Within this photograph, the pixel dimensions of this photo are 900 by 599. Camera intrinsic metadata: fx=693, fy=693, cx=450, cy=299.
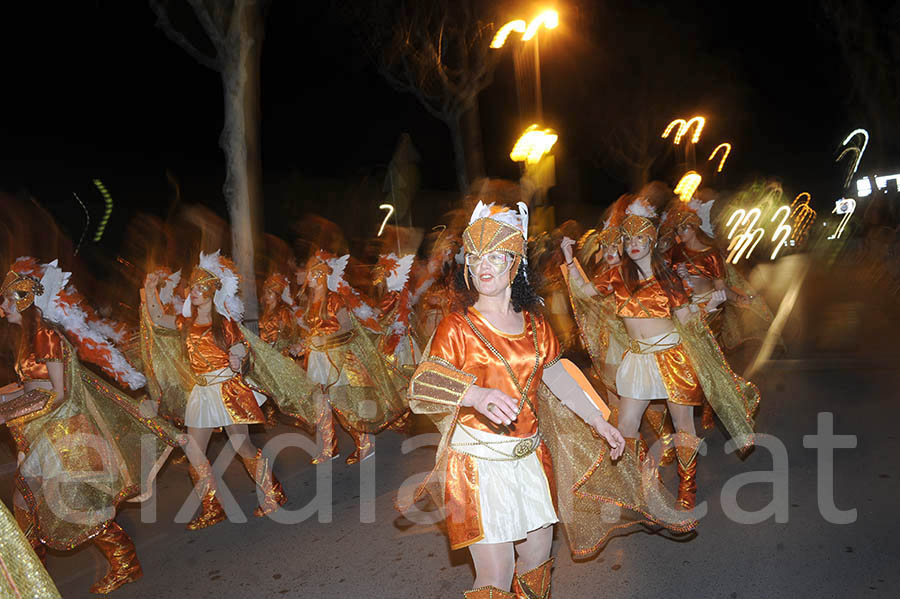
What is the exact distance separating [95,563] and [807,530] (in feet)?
15.7

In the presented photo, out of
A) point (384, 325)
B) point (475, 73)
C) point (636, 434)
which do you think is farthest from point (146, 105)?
point (636, 434)

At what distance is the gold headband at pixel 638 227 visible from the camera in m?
4.98

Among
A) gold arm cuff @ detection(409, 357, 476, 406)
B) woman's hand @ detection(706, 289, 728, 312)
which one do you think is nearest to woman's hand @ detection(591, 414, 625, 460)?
gold arm cuff @ detection(409, 357, 476, 406)

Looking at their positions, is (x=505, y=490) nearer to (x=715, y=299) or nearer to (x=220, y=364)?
(x=715, y=299)

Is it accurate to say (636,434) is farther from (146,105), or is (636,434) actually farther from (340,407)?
(146,105)

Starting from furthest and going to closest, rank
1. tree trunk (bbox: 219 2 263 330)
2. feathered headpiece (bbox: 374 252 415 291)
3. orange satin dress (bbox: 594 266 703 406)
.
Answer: tree trunk (bbox: 219 2 263 330) → feathered headpiece (bbox: 374 252 415 291) → orange satin dress (bbox: 594 266 703 406)

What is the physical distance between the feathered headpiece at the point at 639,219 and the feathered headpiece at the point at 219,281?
3024 mm

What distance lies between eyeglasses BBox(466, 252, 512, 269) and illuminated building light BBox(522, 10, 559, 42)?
33.7ft

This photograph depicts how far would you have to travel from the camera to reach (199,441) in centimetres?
525

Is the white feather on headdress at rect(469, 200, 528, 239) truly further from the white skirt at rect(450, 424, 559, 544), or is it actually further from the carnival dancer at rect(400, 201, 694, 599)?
the white skirt at rect(450, 424, 559, 544)

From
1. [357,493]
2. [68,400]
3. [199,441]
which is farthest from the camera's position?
[357,493]

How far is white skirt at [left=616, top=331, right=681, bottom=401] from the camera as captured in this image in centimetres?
483

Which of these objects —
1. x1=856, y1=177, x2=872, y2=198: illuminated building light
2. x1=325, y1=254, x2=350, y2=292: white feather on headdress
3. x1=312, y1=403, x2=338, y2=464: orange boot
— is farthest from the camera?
x1=856, y1=177, x2=872, y2=198: illuminated building light

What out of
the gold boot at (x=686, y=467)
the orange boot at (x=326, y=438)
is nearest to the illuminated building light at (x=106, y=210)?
the orange boot at (x=326, y=438)
